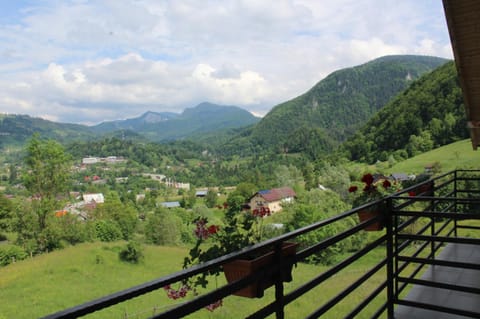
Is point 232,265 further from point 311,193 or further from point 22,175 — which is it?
point 311,193

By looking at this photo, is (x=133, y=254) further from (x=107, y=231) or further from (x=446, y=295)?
(x=446, y=295)

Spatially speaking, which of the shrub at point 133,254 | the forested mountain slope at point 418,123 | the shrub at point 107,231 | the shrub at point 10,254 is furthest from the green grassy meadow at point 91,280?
the forested mountain slope at point 418,123

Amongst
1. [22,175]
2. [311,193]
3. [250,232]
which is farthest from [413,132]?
[250,232]

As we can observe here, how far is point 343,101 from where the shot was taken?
3981 inches

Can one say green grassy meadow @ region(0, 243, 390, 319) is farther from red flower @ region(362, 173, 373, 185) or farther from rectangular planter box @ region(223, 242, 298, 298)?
rectangular planter box @ region(223, 242, 298, 298)

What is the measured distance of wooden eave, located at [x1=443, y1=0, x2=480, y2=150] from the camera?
263 cm

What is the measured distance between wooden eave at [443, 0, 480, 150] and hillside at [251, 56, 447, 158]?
82.5 metres

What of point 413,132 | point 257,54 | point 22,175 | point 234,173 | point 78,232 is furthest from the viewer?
point 234,173

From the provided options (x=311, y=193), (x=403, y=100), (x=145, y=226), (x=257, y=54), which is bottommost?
(x=145, y=226)

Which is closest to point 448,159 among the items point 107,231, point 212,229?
point 107,231

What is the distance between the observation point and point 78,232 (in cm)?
3092

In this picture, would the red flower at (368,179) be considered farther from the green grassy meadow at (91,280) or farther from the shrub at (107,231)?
the shrub at (107,231)

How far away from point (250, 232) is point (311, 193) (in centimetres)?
3344

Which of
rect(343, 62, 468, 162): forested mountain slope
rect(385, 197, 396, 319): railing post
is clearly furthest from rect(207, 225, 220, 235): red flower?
rect(343, 62, 468, 162): forested mountain slope
